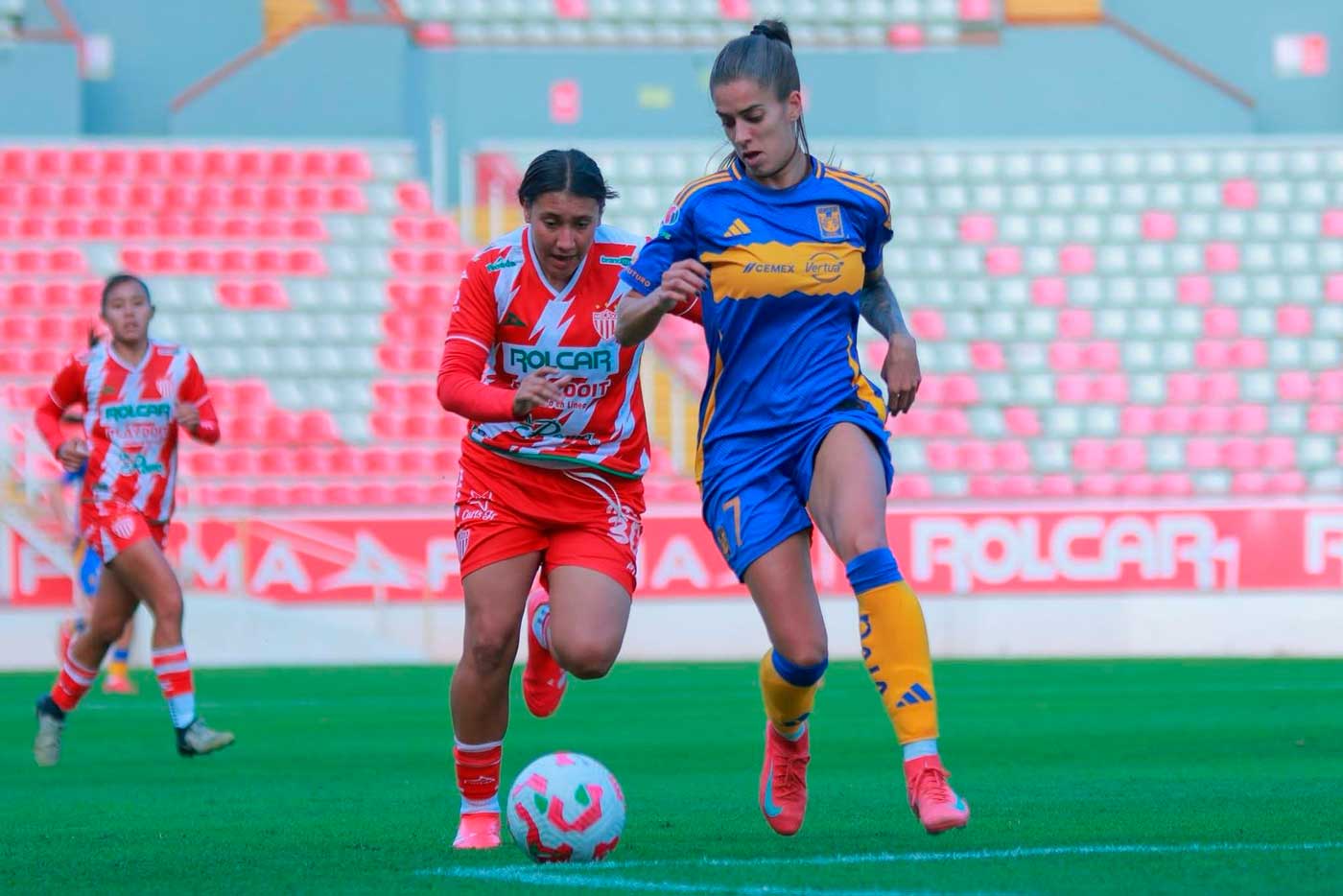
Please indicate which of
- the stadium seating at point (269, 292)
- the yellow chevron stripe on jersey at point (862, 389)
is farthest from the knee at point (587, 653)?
the stadium seating at point (269, 292)

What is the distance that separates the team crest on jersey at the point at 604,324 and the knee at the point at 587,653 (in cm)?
83

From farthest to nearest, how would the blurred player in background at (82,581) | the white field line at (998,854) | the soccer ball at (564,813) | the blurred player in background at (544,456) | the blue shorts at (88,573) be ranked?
the blue shorts at (88,573), the blurred player in background at (82,581), the blurred player in background at (544,456), the soccer ball at (564,813), the white field line at (998,854)

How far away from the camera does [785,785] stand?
227 inches

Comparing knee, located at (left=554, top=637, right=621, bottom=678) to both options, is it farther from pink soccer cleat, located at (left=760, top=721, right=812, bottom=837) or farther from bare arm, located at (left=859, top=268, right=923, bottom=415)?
bare arm, located at (left=859, top=268, right=923, bottom=415)

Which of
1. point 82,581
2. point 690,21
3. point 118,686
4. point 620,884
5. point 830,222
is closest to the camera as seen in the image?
point 620,884

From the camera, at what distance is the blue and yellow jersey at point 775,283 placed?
5.50 meters

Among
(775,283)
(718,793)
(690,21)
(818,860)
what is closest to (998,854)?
(818,860)

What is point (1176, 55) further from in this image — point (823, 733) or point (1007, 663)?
point (823, 733)

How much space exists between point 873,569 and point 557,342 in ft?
4.09

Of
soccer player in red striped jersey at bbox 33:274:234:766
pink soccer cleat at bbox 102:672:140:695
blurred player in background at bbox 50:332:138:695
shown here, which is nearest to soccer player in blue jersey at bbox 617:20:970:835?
soccer player in red striped jersey at bbox 33:274:234:766

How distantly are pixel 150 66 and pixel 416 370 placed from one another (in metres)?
8.43

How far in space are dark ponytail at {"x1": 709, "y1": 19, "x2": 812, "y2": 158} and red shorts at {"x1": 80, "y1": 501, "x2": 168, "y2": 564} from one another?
444 cm

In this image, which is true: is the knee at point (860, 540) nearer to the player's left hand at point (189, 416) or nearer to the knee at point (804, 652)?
the knee at point (804, 652)

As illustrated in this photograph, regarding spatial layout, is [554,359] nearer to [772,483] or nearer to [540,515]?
[540,515]
